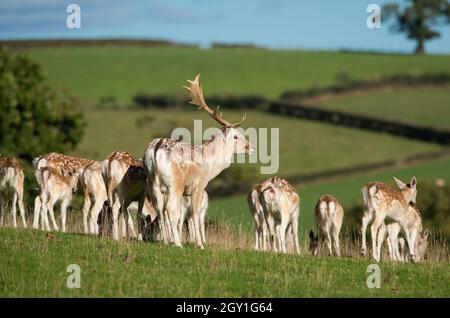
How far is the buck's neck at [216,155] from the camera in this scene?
21.2 meters

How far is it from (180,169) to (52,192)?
422cm

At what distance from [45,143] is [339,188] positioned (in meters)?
17.7

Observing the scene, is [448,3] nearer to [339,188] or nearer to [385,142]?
[385,142]

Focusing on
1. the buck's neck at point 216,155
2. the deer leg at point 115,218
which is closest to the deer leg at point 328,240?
the buck's neck at point 216,155

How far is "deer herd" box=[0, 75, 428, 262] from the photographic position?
66.7 feet

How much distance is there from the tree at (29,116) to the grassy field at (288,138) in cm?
1470

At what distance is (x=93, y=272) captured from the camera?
663 inches

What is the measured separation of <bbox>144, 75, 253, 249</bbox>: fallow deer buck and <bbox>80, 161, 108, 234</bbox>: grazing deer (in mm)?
2383

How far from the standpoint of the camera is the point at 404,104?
77438 millimetres

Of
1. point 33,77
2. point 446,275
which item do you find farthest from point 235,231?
point 33,77

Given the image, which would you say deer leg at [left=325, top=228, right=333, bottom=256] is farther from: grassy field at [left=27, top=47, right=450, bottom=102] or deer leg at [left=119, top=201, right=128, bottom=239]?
grassy field at [left=27, top=47, right=450, bottom=102]

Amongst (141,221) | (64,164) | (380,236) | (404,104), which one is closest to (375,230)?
(380,236)

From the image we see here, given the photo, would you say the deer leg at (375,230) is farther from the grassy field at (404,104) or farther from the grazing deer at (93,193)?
the grassy field at (404,104)

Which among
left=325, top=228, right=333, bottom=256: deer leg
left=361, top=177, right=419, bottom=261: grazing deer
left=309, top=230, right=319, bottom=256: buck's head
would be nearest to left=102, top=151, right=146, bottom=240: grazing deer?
left=309, top=230, right=319, bottom=256: buck's head
